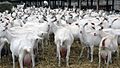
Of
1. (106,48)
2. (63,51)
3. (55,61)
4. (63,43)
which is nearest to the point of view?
(106,48)

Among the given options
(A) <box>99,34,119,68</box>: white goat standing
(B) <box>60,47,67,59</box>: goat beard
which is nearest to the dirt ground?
(B) <box>60,47,67,59</box>: goat beard

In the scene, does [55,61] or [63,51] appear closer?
[63,51]

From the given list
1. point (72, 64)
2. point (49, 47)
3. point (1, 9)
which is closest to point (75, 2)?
point (1, 9)

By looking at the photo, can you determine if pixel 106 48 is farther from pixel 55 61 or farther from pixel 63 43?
pixel 55 61

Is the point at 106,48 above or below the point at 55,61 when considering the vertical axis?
above

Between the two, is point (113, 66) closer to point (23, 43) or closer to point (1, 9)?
point (23, 43)

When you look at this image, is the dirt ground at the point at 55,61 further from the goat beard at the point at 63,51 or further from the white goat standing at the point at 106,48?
the white goat standing at the point at 106,48

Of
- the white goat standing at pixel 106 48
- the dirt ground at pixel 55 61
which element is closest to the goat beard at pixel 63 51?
the dirt ground at pixel 55 61

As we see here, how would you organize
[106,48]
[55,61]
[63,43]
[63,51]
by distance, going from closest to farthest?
[106,48], [63,43], [63,51], [55,61]

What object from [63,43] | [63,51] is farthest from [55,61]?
[63,43]

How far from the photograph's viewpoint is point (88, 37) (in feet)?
45.8

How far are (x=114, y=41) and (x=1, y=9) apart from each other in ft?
61.2

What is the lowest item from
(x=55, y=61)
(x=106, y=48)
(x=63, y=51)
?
(x=55, y=61)

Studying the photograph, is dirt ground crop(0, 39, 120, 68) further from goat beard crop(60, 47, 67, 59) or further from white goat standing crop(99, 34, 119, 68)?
white goat standing crop(99, 34, 119, 68)
